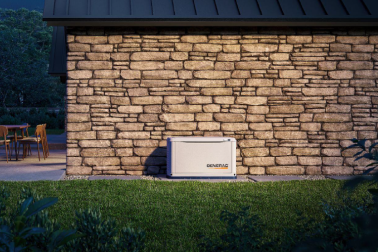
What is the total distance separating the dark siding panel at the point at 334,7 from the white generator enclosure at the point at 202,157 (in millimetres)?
2870

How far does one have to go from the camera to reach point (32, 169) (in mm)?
8055

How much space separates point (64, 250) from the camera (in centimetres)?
297

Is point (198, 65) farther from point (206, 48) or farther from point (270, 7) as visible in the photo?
point (270, 7)

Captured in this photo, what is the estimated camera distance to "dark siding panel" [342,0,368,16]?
280 inches

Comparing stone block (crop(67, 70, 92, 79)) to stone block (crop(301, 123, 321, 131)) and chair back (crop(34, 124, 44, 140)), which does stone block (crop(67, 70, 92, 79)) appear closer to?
chair back (crop(34, 124, 44, 140))

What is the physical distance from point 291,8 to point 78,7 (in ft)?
12.3

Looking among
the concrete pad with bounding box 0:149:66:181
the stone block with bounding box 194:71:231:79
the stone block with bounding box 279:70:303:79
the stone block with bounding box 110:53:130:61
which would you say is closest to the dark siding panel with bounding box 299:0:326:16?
the stone block with bounding box 279:70:303:79

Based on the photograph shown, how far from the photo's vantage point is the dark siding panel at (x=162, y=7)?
695 centimetres

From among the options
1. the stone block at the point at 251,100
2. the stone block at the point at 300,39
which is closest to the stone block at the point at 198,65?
the stone block at the point at 251,100

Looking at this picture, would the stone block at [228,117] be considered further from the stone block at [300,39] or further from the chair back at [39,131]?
the chair back at [39,131]

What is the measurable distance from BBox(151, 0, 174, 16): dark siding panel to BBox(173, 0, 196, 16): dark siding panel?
95mm

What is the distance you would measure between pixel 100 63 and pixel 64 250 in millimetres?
4840

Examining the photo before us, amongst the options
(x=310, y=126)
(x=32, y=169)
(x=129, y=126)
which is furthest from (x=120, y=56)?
(x=310, y=126)

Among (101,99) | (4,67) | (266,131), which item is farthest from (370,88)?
(4,67)
